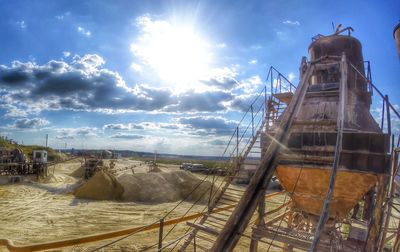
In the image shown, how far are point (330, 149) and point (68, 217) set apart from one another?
635 inches

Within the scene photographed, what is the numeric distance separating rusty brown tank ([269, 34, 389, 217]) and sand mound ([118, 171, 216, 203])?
1640cm

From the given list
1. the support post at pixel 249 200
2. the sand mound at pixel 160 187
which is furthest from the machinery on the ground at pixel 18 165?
the support post at pixel 249 200

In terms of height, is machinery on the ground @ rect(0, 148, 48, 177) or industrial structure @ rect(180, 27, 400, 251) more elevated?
industrial structure @ rect(180, 27, 400, 251)

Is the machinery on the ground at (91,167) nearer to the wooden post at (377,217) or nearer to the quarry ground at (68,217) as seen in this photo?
the quarry ground at (68,217)

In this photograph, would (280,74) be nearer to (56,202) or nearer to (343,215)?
(343,215)

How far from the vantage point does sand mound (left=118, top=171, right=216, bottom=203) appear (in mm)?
23828

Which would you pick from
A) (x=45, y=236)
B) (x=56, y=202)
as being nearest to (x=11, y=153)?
(x=56, y=202)

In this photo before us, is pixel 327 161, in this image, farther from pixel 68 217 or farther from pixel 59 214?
pixel 59 214

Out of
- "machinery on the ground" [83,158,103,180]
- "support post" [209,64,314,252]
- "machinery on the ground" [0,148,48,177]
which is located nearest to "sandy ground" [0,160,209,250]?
"machinery on the ground" [83,158,103,180]

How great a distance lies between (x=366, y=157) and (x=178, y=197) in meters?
19.9

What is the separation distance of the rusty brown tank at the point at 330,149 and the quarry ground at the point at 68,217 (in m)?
6.36

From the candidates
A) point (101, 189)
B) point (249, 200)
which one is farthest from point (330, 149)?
point (101, 189)

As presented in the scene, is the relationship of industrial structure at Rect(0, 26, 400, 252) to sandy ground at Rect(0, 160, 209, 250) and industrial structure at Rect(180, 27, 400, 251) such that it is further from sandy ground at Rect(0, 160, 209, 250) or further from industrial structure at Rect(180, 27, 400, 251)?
sandy ground at Rect(0, 160, 209, 250)

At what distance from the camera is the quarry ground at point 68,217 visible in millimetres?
13102
